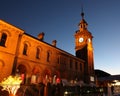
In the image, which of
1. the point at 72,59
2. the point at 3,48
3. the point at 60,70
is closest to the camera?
the point at 3,48

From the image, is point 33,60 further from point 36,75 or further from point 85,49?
point 85,49

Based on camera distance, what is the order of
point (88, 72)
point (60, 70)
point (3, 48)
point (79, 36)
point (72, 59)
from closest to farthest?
point (3, 48), point (60, 70), point (72, 59), point (88, 72), point (79, 36)

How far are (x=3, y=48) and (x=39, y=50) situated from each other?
7.19 metres

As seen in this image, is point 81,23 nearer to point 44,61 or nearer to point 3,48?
point 44,61

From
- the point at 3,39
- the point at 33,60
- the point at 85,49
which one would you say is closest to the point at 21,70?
the point at 33,60

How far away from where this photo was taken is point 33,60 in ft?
74.1

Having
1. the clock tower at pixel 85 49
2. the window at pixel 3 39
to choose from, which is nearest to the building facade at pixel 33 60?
the window at pixel 3 39

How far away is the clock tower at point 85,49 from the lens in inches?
1440

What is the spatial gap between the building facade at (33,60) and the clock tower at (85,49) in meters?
1.60

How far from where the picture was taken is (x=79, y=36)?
42.4 meters

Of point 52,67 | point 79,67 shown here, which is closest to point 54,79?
point 52,67

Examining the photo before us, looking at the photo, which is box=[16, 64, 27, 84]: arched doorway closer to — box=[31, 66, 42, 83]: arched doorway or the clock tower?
box=[31, 66, 42, 83]: arched doorway

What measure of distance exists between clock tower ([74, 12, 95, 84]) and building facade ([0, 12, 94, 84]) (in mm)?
1603

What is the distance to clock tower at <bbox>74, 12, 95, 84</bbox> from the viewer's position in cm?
3657
